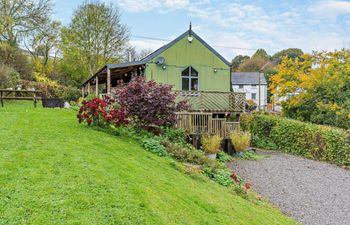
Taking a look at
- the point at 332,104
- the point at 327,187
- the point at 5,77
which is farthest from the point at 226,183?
the point at 5,77

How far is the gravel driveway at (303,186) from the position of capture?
6965 millimetres

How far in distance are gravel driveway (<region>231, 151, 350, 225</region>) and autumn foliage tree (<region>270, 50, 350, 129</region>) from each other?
5581 millimetres

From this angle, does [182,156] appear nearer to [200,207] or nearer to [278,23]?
[200,207]

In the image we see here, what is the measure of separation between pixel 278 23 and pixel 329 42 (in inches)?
281

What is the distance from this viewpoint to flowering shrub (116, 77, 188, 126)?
32.6ft

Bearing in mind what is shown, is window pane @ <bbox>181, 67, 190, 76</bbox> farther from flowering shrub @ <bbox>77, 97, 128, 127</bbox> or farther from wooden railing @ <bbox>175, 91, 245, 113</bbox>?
flowering shrub @ <bbox>77, 97, 128, 127</bbox>

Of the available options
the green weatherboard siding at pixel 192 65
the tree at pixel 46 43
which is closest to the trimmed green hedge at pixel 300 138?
the green weatherboard siding at pixel 192 65

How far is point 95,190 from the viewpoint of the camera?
394 centimetres

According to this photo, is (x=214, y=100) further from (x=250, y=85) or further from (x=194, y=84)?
(x=250, y=85)

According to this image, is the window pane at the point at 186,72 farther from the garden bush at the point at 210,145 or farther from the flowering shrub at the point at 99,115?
the flowering shrub at the point at 99,115

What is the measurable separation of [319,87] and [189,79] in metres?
8.81

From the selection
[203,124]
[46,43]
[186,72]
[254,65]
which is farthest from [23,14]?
[254,65]

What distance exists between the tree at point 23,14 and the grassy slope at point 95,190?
60.6ft

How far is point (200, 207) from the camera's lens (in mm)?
4711
